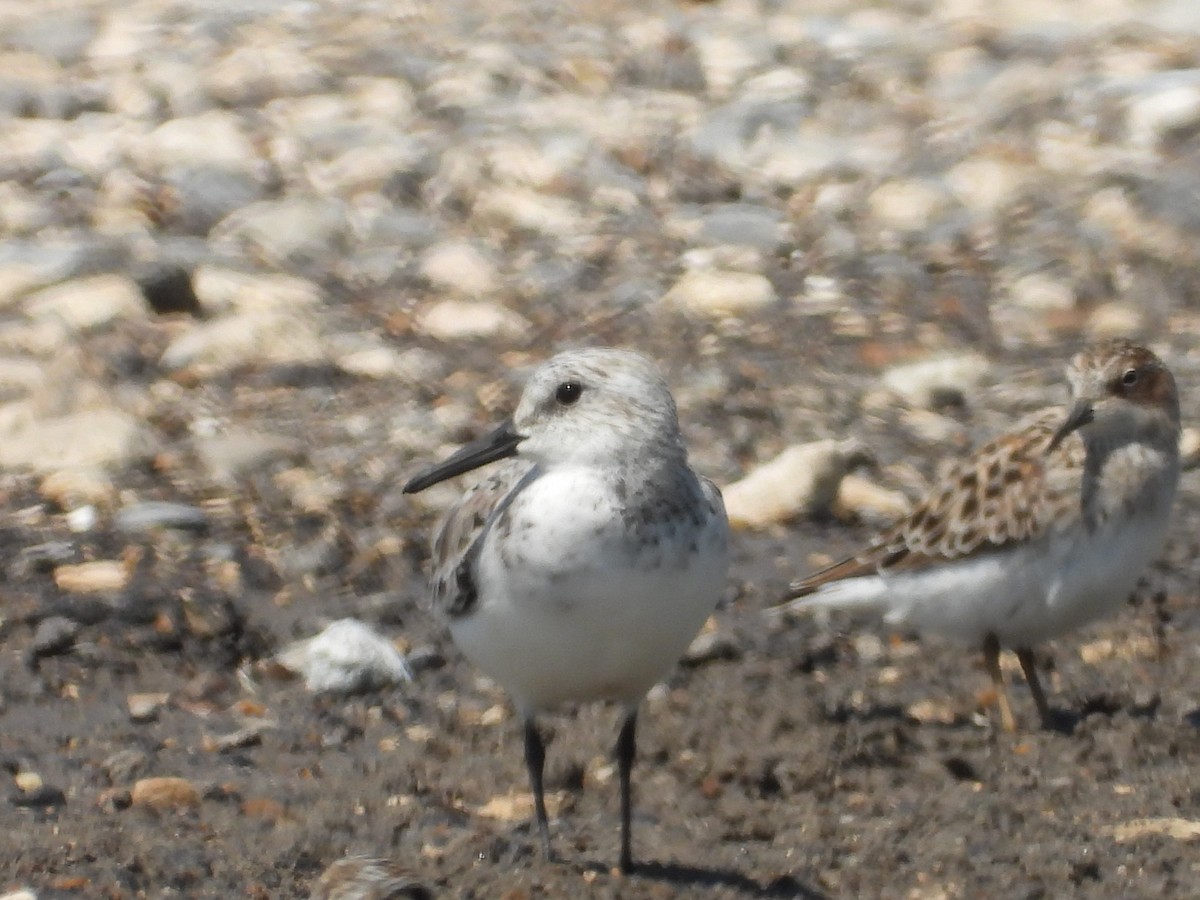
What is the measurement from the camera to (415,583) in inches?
302

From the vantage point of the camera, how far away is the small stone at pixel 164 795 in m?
5.87

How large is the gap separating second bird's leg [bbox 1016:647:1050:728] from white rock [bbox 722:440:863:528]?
4.52 feet

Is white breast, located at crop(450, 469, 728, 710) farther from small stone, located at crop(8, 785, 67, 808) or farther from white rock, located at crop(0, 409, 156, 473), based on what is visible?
white rock, located at crop(0, 409, 156, 473)

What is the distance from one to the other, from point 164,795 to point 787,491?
10.2 ft

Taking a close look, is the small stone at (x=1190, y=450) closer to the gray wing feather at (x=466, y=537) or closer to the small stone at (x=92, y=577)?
the gray wing feather at (x=466, y=537)

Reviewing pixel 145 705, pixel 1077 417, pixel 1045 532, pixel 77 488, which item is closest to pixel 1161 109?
pixel 1077 417

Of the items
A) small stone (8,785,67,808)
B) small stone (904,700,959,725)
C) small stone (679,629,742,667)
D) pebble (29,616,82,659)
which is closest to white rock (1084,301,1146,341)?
small stone (904,700,959,725)

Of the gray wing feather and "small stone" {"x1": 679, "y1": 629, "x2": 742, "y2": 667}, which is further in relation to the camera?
"small stone" {"x1": 679, "y1": 629, "x2": 742, "y2": 667}

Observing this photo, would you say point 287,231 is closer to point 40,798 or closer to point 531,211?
point 531,211

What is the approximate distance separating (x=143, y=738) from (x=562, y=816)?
1367mm

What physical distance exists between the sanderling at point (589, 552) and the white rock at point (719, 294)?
406cm

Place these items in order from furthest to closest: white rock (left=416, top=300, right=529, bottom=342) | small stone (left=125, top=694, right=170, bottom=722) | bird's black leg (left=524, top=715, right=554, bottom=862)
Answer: white rock (left=416, top=300, right=529, bottom=342)
small stone (left=125, top=694, right=170, bottom=722)
bird's black leg (left=524, top=715, right=554, bottom=862)

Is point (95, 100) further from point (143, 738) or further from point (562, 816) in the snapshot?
point (562, 816)

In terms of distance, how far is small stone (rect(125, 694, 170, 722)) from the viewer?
21.8 feet
